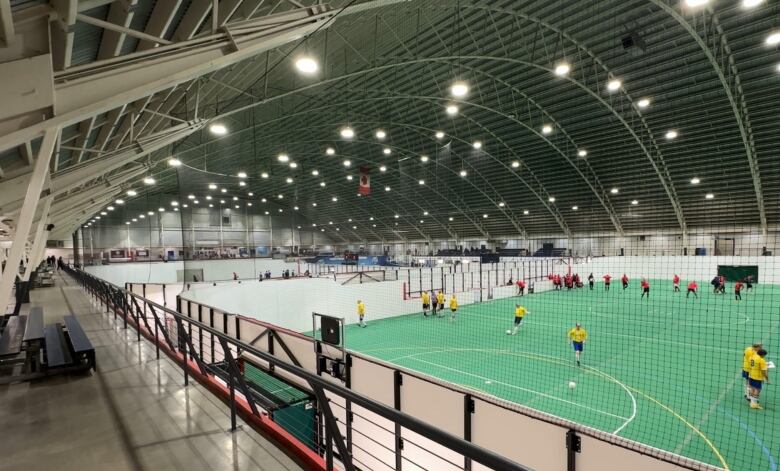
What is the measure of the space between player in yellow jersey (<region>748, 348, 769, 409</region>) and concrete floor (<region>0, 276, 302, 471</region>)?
1182 cm

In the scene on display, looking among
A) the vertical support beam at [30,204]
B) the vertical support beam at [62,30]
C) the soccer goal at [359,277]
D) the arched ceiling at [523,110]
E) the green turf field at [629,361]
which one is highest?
the arched ceiling at [523,110]

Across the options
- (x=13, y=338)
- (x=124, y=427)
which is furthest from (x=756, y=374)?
(x=13, y=338)

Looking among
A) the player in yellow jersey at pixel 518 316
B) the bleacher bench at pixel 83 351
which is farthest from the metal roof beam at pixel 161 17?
the player in yellow jersey at pixel 518 316

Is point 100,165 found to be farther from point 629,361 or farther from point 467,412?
point 629,361

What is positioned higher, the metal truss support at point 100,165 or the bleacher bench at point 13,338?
the metal truss support at point 100,165

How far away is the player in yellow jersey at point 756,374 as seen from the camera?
30.7 feet

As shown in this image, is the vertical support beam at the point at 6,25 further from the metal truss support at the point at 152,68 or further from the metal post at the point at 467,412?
the metal post at the point at 467,412

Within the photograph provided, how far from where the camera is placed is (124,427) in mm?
4062

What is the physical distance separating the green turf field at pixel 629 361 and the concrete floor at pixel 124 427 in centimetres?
904

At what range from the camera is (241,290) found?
2159 cm

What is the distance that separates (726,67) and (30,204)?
1158 inches

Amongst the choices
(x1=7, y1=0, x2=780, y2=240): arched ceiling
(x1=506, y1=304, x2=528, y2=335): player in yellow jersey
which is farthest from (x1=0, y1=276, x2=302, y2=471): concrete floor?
(x1=506, y1=304, x2=528, y2=335): player in yellow jersey

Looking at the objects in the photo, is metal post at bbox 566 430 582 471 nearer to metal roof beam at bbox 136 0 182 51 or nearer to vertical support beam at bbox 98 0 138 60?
vertical support beam at bbox 98 0 138 60

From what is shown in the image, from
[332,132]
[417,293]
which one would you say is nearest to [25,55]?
[417,293]
